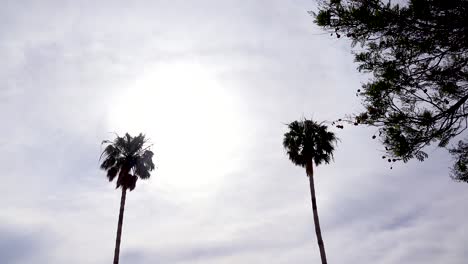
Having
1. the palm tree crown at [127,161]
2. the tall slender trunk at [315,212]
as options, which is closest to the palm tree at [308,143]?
the tall slender trunk at [315,212]

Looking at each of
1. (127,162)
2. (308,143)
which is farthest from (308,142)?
(127,162)

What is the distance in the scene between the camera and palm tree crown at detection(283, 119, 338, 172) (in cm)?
2778

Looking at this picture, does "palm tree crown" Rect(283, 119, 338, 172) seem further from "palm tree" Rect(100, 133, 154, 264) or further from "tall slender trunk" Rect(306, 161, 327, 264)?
"palm tree" Rect(100, 133, 154, 264)

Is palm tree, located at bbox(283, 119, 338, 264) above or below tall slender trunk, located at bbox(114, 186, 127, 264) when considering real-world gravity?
above

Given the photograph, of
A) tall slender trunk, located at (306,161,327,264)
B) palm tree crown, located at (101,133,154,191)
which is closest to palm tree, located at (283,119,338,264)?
tall slender trunk, located at (306,161,327,264)

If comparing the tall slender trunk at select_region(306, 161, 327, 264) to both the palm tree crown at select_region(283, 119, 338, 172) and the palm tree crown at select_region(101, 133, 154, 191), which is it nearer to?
the palm tree crown at select_region(283, 119, 338, 172)

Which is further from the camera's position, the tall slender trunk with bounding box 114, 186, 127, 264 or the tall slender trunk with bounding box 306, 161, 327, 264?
the tall slender trunk with bounding box 114, 186, 127, 264

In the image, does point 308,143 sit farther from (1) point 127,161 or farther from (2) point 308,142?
(1) point 127,161

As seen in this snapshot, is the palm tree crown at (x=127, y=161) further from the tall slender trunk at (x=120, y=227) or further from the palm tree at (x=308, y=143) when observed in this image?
the palm tree at (x=308, y=143)

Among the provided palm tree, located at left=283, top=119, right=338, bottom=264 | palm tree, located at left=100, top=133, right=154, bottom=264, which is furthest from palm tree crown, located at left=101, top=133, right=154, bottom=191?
palm tree, located at left=283, top=119, right=338, bottom=264

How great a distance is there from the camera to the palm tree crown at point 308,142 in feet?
91.1

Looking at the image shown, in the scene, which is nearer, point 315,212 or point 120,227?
point 315,212

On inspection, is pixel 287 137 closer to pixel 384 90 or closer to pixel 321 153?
pixel 321 153

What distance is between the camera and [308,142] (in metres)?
28.1
